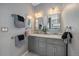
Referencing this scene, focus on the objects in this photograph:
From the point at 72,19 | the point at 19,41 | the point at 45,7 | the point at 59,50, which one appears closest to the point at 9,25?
the point at 19,41

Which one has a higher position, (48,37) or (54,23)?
(54,23)

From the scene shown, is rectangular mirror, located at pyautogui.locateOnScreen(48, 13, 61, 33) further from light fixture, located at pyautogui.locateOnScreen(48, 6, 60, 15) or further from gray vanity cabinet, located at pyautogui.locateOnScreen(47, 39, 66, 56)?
gray vanity cabinet, located at pyautogui.locateOnScreen(47, 39, 66, 56)

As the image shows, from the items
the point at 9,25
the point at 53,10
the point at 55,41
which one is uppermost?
the point at 53,10

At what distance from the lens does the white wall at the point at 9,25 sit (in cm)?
156

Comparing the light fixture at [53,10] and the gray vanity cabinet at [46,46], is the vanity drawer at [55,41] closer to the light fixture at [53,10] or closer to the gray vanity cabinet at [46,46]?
the gray vanity cabinet at [46,46]

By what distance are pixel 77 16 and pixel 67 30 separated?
27cm

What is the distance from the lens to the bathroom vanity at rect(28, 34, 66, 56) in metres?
1.67

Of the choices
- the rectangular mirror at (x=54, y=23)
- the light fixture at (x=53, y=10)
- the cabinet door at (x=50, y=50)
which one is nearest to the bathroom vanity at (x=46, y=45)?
the cabinet door at (x=50, y=50)

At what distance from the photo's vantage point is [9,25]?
5.23ft

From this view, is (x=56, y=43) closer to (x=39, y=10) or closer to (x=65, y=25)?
(x=65, y=25)

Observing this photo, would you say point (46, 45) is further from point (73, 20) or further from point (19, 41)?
point (73, 20)

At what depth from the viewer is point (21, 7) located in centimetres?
164

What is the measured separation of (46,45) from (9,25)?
706 mm

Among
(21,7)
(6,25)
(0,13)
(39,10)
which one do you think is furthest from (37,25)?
(0,13)
